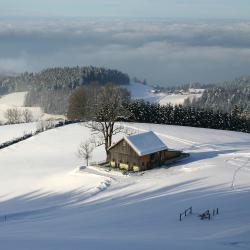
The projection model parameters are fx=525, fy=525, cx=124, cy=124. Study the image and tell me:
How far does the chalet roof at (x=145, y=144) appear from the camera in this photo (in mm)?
50550

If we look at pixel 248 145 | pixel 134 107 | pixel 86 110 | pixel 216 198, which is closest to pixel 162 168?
pixel 216 198

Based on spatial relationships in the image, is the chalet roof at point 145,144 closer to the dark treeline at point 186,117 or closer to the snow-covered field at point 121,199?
the snow-covered field at point 121,199

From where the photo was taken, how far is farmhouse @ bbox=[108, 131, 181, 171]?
5069 cm

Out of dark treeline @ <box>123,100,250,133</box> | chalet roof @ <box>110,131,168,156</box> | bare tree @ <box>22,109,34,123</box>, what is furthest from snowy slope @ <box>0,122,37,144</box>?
bare tree @ <box>22,109,34,123</box>

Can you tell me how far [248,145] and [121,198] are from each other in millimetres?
28218

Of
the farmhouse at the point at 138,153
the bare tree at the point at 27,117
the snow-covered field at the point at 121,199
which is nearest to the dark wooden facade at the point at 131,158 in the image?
the farmhouse at the point at 138,153

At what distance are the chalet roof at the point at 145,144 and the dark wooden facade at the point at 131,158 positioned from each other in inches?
19.3

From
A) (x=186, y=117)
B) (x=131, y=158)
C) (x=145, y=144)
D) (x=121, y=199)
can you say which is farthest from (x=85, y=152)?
(x=186, y=117)

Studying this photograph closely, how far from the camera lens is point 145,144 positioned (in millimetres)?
51750

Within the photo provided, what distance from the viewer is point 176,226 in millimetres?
29109

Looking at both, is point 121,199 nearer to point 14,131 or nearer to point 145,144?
point 145,144

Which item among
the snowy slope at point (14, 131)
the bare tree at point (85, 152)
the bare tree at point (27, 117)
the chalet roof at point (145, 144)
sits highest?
the chalet roof at point (145, 144)

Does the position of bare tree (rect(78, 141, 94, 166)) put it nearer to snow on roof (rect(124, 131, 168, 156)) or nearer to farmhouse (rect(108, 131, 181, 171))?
farmhouse (rect(108, 131, 181, 171))

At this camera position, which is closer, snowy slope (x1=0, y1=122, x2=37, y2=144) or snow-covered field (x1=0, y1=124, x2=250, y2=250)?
snow-covered field (x1=0, y1=124, x2=250, y2=250)
